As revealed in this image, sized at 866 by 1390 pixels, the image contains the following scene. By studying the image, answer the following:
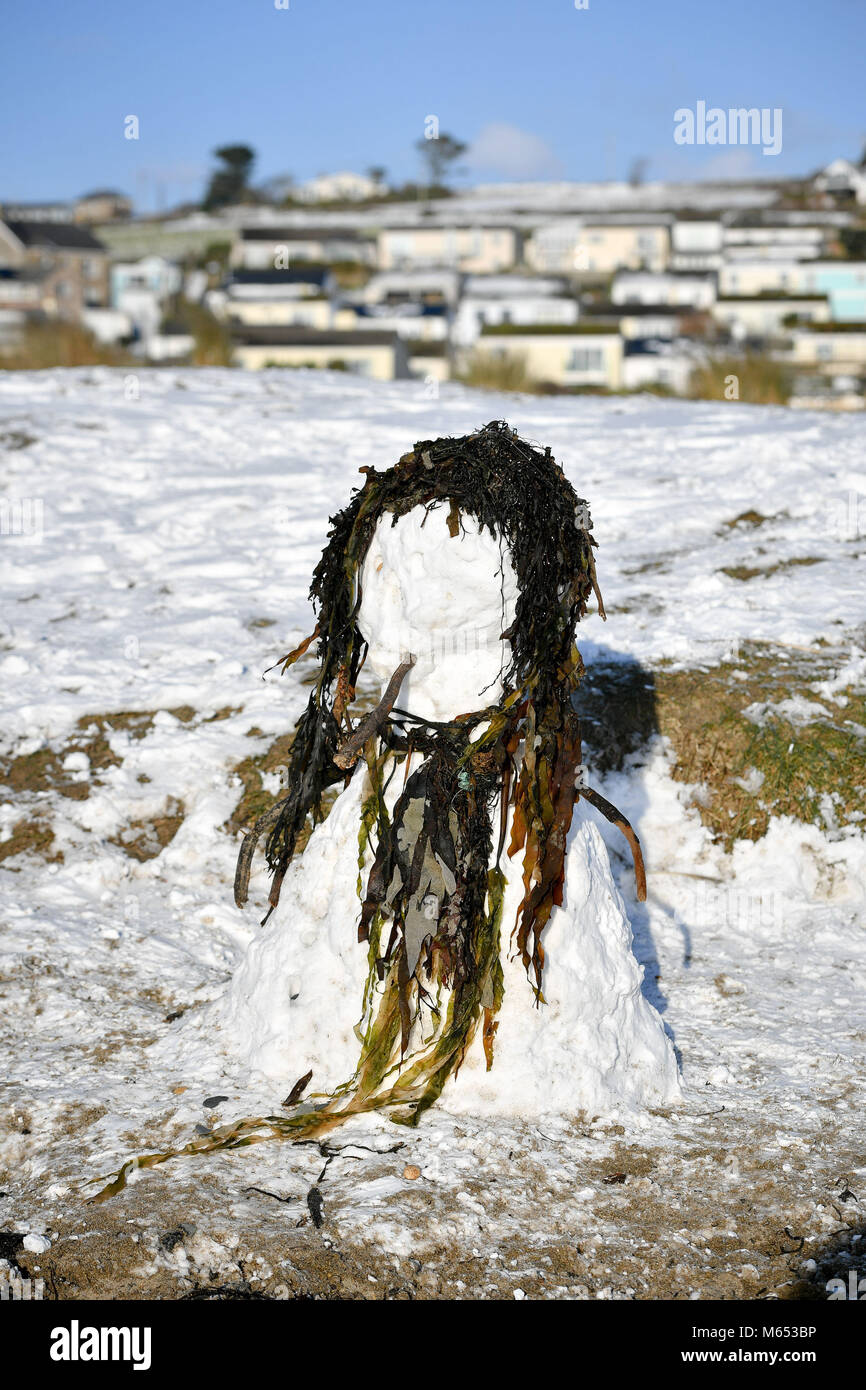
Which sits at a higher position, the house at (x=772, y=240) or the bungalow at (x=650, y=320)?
the house at (x=772, y=240)

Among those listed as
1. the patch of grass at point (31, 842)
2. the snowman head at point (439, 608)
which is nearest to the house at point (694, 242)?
the patch of grass at point (31, 842)

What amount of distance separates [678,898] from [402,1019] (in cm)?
226

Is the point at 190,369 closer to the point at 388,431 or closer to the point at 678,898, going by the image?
the point at 388,431

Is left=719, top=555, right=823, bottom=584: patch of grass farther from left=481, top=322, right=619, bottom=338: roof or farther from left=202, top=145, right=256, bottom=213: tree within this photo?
left=202, top=145, right=256, bottom=213: tree

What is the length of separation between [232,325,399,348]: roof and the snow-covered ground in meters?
27.5

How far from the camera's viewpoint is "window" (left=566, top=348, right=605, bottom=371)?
151 feet

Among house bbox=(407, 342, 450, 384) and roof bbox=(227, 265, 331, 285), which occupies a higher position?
roof bbox=(227, 265, 331, 285)

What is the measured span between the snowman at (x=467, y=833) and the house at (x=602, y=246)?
237ft

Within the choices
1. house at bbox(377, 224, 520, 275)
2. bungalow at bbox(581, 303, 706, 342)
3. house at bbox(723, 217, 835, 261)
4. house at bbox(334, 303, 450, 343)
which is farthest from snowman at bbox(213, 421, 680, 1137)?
house at bbox(377, 224, 520, 275)

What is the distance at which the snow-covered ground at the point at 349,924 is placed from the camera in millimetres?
3414

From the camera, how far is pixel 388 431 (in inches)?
488

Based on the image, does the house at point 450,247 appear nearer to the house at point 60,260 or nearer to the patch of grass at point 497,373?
the house at point 60,260

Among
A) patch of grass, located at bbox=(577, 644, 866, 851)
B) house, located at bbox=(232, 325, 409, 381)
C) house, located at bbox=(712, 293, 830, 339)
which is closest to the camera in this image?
patch of grass, located at bbox=(577, 644, 866, 851)
